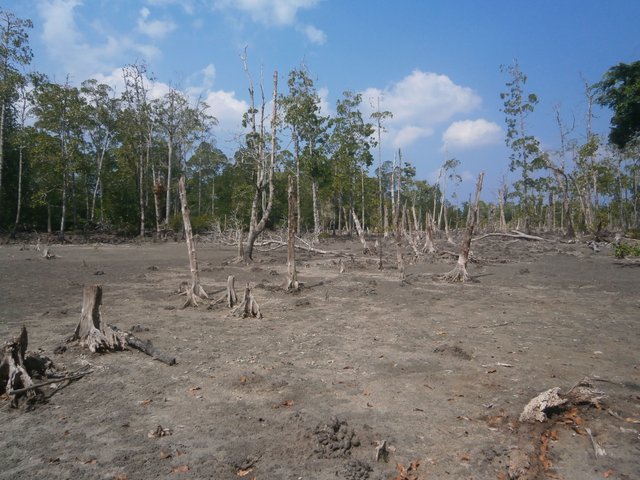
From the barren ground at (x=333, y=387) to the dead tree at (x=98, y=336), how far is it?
7.2 inches

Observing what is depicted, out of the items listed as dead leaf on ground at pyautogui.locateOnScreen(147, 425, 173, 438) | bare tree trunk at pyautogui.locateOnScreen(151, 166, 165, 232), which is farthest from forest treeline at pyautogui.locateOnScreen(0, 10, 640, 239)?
dead leaf on ground at pyautogui.locateOnScreen(147, 425, 173, 438)

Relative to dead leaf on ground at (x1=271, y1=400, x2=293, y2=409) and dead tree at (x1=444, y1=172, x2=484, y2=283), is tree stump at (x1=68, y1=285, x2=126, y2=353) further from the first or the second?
dead tree at (x1=444, y1=172, x2=484, y2=283)

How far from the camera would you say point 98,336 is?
6.73 m

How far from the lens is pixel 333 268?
17578 mm

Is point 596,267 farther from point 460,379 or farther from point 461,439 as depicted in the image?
point 461,439

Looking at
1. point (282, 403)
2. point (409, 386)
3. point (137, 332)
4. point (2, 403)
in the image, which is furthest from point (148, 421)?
point (137, 332)

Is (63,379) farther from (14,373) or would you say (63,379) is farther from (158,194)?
(158,194)

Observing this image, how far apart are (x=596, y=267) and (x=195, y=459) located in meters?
16.7

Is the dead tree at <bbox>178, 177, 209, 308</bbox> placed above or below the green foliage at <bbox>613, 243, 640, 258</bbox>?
below

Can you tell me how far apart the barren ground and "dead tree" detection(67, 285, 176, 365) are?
184 millimetres

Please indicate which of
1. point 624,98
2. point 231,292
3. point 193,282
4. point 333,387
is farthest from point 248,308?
point 624,98

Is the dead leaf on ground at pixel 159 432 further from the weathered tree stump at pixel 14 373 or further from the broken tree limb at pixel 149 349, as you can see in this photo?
the broken tree limb at pixel 149 349

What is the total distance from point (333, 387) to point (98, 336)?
3.82 m

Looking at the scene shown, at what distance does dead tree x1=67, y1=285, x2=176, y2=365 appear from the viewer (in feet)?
21.9
